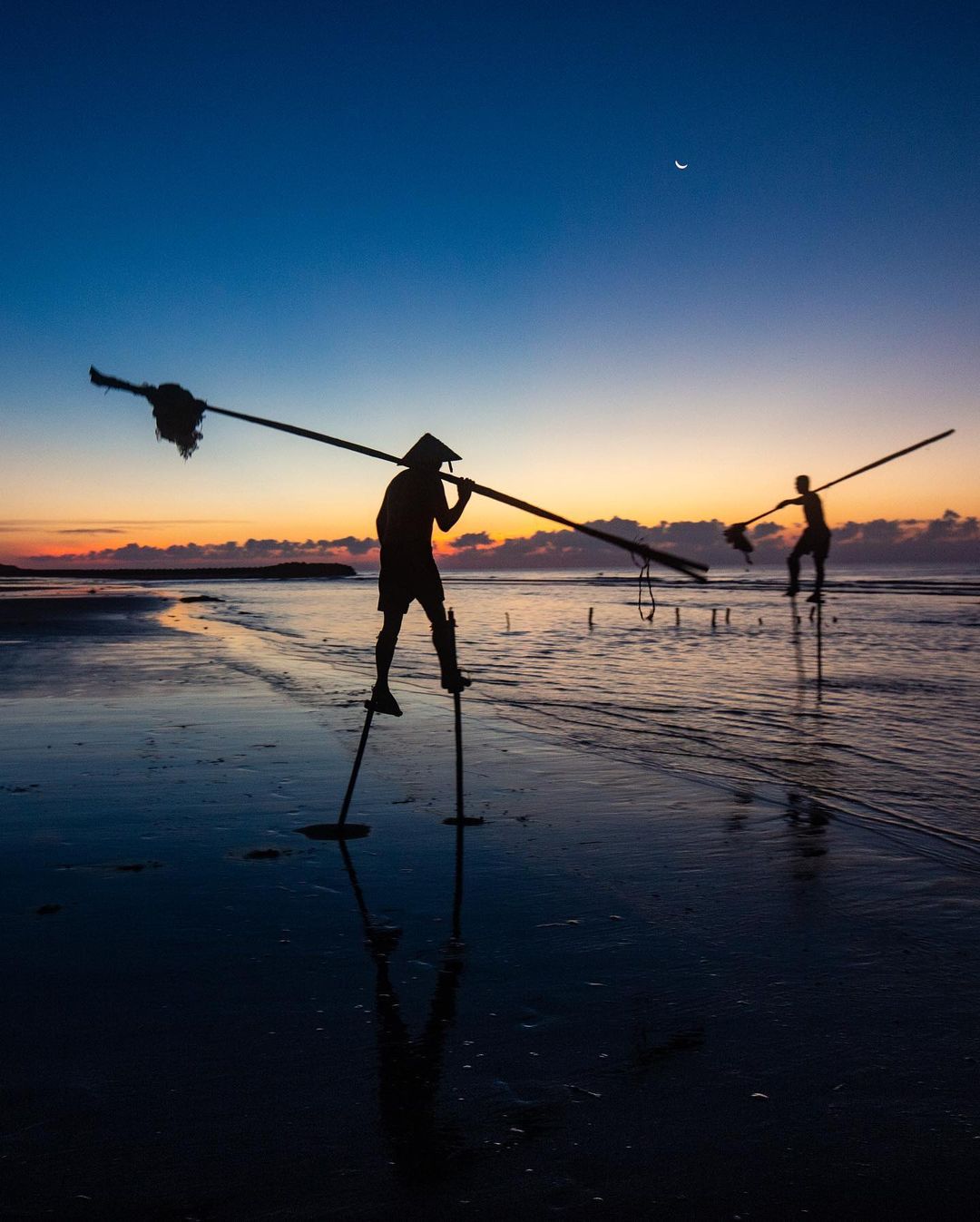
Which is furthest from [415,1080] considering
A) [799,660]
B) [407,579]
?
[799,660]

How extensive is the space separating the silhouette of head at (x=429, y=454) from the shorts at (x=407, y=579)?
2.55 ft

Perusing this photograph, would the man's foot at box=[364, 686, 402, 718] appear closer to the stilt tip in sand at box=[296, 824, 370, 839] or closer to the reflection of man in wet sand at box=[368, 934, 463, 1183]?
the stilt tip in sand at box=[296, 824, 370, 839]

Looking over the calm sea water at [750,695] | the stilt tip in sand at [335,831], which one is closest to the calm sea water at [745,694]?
the calm sea water at [750,695]

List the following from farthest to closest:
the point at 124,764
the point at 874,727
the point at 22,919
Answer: the point at 874,727 → the point at 124,764 → the point at 22,919

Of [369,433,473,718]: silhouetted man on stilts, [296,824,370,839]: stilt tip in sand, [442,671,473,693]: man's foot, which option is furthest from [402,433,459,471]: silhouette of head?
[296,824,370,839]: stilt tip in sand

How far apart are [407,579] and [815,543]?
49.1ft

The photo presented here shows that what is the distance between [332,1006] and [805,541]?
18353 millimetres

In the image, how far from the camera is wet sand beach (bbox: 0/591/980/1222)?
2.66 m

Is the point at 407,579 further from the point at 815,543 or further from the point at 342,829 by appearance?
the point at 815,543

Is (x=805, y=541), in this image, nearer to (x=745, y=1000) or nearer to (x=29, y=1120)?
(x=745, y=1000)

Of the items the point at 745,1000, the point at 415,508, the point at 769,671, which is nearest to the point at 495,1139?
the point at 745,1000

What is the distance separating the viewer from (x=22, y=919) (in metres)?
4.79

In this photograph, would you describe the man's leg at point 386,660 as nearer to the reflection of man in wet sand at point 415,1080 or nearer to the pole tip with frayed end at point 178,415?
the pole tip with frayed end at point 178,415

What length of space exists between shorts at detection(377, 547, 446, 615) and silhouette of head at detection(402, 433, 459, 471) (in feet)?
2.55
